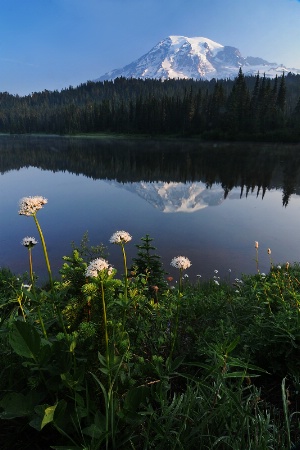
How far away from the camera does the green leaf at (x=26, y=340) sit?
2.54m

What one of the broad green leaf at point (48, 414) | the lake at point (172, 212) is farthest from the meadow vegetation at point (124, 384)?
the lake at point (172, 212)

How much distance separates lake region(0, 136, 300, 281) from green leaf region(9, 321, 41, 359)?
30.5 feet

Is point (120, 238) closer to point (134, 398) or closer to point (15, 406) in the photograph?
point (134, 398)

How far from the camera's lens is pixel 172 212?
2180 centimetres

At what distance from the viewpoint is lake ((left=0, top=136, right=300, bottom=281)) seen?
→ 45.2ft

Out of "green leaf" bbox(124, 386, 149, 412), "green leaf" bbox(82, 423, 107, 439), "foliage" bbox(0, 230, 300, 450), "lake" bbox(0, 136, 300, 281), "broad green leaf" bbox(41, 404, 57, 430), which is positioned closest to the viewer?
"broad green leaf" bbox(41, 404, 57, 430)

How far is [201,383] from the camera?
285 cm

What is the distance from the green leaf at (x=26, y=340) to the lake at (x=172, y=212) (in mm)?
9287

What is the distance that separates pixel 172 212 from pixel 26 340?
64.0 feet

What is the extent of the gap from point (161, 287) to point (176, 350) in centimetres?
404

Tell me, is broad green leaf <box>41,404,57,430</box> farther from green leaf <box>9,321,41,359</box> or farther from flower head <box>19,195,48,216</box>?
flower head <box>19,195,48,216</box>

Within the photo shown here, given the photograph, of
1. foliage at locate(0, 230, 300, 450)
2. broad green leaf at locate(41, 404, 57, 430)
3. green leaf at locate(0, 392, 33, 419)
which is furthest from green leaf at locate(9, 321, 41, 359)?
broad green leaf at locate(41, 404, 57, 430)

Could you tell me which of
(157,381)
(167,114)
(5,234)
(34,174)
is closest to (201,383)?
(157,381)

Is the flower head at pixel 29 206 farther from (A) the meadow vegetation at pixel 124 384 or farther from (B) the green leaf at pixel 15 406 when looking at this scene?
(B) the green leaf at pixel 15 406
